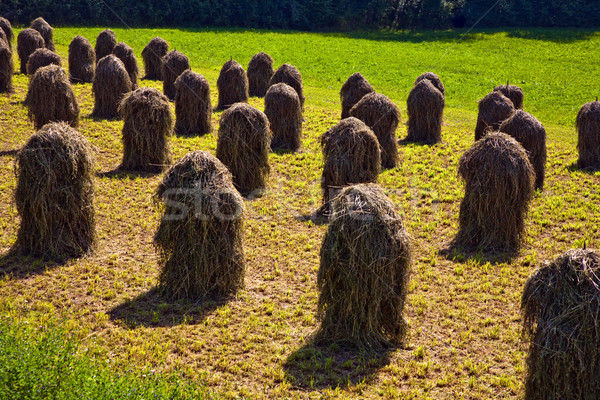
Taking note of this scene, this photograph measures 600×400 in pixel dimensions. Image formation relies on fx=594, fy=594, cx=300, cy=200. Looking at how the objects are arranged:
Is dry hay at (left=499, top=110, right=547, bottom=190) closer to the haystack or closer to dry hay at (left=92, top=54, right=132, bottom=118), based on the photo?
dry hay at (left=92, top=54, right=132, bottom=118)

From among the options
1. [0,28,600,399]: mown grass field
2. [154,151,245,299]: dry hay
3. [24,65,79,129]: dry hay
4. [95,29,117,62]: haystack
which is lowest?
[0,28,600,399]: mown grass field

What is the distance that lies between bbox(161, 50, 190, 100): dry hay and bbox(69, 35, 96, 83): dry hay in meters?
4.76

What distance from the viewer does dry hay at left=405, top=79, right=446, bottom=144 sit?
24.6 meters

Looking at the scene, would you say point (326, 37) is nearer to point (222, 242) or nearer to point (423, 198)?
point (423, 198)

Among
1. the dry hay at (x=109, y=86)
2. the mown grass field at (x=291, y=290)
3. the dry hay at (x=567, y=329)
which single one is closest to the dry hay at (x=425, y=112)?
the mown grass field at (x=291, y=290)

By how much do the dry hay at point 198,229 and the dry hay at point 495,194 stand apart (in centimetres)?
626

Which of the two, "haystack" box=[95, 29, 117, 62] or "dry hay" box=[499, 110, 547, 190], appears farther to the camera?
Result: "haystack" box=[95, 29, 117, 62]

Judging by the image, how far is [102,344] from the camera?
33.6 ft

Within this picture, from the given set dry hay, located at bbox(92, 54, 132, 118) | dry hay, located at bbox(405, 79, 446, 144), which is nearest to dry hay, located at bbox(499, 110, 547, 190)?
dry hay, located at bbox(405, 79, 446, 144)

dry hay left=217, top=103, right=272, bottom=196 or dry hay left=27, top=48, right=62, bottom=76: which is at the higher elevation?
dry hay left=27, top=48, right=62, bottom=76

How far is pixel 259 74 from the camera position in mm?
32000

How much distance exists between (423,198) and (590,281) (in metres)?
11.2

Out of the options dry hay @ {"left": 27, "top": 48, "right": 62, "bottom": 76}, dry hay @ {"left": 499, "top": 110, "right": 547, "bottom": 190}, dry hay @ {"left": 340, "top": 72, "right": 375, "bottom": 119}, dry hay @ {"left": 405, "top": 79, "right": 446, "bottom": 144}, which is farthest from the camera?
dry hay @ {"left": 27, "top": 48, "right": 62, "bottom": 76}

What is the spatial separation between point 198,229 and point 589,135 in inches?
632
